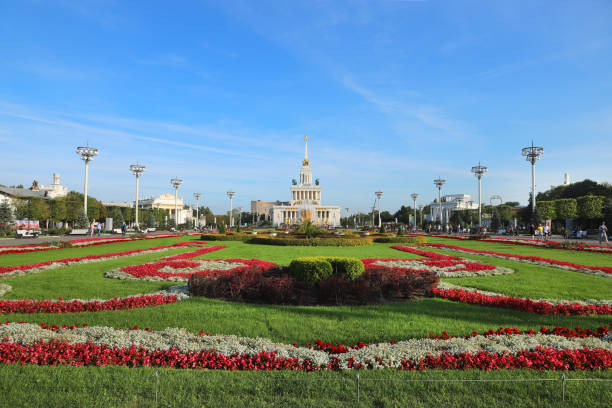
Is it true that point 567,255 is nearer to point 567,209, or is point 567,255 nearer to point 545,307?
point 545,307

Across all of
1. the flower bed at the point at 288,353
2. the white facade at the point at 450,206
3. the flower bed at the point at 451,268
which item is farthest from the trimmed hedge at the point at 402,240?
the white facade at the point at 450,206

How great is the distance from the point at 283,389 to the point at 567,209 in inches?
2401

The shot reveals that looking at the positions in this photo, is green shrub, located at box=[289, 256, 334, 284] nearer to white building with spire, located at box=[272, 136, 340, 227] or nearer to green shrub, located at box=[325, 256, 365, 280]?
green shrub, located at box=[325, 256, 365, 280]

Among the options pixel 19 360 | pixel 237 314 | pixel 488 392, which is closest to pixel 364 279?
pixel 237 314

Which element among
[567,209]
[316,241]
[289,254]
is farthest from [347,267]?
[567,209]

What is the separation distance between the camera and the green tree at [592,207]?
1796 inches

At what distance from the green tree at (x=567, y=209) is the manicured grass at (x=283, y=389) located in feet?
190

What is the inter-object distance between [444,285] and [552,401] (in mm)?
6012

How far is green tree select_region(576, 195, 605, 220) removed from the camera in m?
45.6

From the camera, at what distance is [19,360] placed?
4.41 m

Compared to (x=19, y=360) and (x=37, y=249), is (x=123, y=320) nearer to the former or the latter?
(x=19, y=360)

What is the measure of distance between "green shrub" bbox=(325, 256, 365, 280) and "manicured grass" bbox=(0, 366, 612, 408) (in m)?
4.29

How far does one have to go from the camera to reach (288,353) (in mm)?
4633

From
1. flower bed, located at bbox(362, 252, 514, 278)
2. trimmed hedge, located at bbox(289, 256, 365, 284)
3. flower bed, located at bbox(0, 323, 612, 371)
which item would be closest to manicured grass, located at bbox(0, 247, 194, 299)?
flower bed, located at bbox(0, 323, 612, 371)
